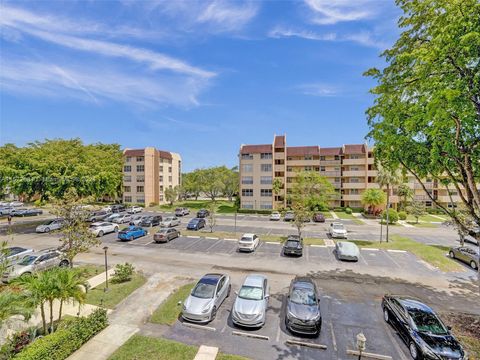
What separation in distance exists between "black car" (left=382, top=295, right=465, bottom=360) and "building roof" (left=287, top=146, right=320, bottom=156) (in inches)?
1993

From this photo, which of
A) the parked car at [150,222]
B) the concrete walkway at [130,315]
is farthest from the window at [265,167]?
the concrete walkway at [130,315]

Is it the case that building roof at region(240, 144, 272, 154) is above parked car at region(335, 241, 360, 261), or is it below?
above

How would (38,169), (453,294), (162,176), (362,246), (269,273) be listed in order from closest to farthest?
(453,294) → (269,273) → (362,246) → (38,169) → (162,176)

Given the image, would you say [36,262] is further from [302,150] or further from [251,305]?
[302,150]

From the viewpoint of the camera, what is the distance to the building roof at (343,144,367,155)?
58556mm

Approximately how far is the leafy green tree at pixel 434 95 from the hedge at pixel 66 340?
56.1 ft

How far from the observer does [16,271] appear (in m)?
16.7

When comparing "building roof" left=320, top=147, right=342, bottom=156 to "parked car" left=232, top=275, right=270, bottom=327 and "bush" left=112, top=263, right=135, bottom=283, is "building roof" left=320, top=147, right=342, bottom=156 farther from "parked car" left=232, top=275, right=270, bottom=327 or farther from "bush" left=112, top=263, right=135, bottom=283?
"bush" left=112, top=263, right=135, bottom=283

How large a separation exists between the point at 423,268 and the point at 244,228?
22.7 metres

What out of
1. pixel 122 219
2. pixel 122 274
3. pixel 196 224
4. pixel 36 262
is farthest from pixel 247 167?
pixel 36 262

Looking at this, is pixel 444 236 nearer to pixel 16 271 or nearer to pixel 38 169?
pixel 16 271

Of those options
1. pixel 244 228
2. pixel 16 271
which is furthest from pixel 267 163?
pixel 16 271

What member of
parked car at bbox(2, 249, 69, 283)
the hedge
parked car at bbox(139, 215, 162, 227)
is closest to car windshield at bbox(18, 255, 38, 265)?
parked car at bbox(2, 249, 69, 283)

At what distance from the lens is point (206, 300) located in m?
12.6
